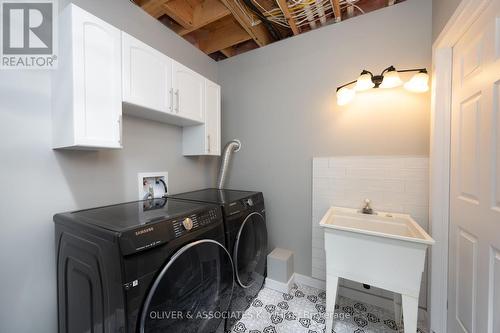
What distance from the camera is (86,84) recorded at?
3.49 feet

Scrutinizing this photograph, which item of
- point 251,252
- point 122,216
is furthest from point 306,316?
point 122,216

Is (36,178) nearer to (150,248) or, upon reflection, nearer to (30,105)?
(30,105)

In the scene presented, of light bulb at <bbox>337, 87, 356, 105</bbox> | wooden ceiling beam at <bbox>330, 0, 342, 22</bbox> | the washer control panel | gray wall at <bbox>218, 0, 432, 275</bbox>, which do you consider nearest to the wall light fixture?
light bulb at <bbox>337, 87, 356, 105</bbox>

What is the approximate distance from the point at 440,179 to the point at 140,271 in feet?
6.23

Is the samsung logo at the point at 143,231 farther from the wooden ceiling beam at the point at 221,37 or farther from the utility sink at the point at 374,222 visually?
the wooden ceiling beam at the point at 221,37

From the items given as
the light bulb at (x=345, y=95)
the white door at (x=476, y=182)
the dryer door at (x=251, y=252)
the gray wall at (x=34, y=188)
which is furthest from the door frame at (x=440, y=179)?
the gray wall at (x=34, y=188)

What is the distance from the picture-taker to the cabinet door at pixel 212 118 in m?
1.90

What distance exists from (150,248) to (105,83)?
38.9 inches

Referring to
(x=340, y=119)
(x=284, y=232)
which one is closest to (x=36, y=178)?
(x=284, y=232)

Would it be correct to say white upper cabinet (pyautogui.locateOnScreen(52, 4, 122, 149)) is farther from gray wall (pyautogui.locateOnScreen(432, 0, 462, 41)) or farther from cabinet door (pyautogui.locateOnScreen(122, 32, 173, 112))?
gray wall (pyautogui.locateOnScreen(432, 0, 462, 41))

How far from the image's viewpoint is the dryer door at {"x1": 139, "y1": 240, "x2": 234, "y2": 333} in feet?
2.97

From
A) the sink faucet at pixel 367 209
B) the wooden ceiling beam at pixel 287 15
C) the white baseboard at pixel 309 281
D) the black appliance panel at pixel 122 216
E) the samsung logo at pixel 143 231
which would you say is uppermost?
the wooden ceiling beam at pixel 287 15

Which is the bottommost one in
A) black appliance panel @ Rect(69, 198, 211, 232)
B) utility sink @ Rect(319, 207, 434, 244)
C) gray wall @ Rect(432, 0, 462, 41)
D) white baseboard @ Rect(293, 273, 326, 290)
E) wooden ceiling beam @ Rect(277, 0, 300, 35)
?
white baseboard @ Rect(293, 273, 326, 290)

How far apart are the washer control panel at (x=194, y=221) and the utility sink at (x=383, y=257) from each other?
759 millimetres
